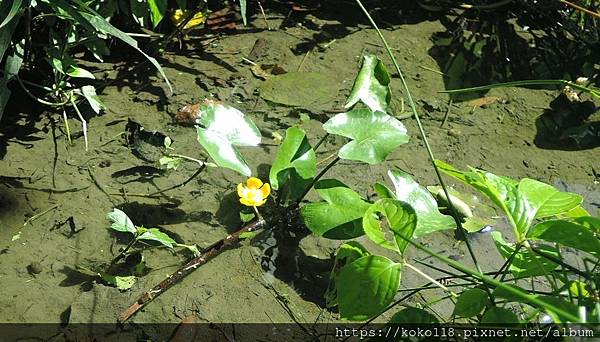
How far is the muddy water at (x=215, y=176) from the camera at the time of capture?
177cm

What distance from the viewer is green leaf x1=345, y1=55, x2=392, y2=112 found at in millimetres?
1977

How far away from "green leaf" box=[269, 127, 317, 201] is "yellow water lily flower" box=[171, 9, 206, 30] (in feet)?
2.78

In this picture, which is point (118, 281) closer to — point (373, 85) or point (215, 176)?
point (215, 176)

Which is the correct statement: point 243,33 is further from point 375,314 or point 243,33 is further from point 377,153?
point 375,314

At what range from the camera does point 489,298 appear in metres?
1.44

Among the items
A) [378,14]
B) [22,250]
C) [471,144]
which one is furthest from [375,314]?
[378,14]

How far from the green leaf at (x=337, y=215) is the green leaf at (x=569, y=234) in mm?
499

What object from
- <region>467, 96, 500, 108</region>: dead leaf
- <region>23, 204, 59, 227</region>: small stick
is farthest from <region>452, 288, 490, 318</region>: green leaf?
<region>467, 96, 500, 108</region>: dead leaf

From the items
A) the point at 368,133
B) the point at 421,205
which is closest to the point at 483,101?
the point at 368,133

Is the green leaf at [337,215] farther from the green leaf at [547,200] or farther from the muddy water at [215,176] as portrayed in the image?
the green leaf at [547,200]

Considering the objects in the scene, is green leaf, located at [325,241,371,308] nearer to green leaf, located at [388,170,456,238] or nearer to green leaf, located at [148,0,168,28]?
green leaf, located at [388,170,456,238]

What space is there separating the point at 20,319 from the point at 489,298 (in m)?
1.09

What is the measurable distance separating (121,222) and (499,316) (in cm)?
96

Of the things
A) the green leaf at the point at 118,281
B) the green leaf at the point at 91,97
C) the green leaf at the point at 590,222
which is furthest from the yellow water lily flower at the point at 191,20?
the green leaf at the point at 590,222
